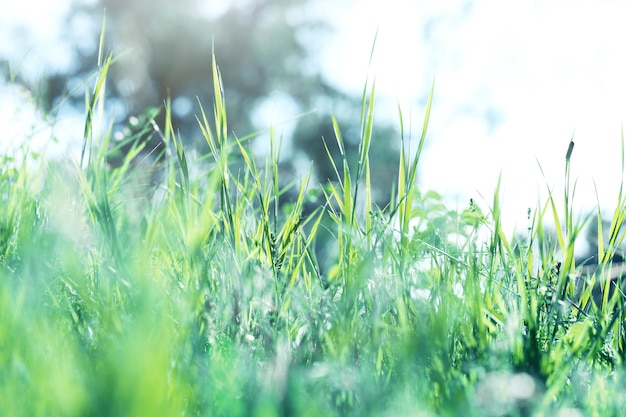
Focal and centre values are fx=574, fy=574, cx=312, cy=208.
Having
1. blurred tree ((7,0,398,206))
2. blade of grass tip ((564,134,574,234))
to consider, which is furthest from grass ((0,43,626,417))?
blurred tree ((7,0,398,206))

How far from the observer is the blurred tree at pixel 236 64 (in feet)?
34.8

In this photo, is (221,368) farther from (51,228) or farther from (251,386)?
(51,228)

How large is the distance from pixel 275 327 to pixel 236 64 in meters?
11.0

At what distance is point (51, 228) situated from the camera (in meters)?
1.16

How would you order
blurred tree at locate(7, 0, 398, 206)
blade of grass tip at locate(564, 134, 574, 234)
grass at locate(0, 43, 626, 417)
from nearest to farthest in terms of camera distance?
grass at locate(0, 43, 626, 417)
blade of grass tip at locate(564, 134, 574, 234)
blurred tree at locate(7, 0, 398, 206)

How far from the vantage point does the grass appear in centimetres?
58

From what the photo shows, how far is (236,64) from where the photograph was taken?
443 inches

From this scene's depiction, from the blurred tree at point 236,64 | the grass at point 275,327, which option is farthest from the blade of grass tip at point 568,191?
the blurred tree at point 236,64

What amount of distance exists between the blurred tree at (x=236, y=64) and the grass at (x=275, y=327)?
952 centimetres

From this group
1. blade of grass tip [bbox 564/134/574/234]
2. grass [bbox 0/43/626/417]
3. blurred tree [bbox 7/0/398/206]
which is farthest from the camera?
blurred tree [bbox 7/0/398/206]

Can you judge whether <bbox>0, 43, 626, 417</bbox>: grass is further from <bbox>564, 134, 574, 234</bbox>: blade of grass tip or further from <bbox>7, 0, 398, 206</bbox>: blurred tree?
<bbox>7, 0, 398, 206</bbox>: blurred tree

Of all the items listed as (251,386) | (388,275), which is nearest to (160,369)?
(251,386)

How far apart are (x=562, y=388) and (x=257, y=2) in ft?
37.8

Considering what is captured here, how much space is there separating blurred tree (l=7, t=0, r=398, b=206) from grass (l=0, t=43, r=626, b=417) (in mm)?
9522
